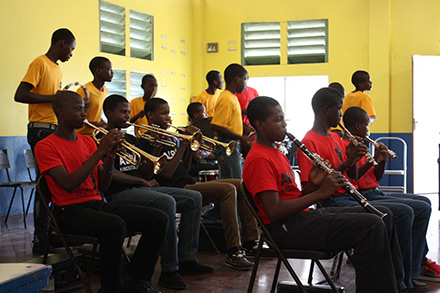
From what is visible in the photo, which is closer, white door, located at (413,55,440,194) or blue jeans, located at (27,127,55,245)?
blue jeans, located at (27,127,55,245)

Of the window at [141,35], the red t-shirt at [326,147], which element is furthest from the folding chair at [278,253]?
the window at [141,35]

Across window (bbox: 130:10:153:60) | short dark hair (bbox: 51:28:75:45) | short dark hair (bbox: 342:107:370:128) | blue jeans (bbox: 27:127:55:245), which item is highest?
window (bbox: 130:10:153:60)

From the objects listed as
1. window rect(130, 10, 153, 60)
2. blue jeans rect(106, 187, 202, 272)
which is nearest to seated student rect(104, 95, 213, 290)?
blue jeans rect(106, 187, 202, 272)

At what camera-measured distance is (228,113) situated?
14.8 ft

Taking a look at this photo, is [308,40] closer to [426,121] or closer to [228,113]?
[426,121]

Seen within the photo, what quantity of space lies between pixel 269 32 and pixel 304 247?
23.4ft

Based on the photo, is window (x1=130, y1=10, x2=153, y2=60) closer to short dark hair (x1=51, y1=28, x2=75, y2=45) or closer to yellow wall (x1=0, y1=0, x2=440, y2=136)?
yellow wall (x1=0, y1=0, x2=440, y2=136)

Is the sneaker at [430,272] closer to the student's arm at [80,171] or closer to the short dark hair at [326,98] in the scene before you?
the short dark hair at [326,98]

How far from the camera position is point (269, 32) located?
29.5 ft

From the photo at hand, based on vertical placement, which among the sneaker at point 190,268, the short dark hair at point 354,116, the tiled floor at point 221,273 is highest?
the short dark hair at point 354,116

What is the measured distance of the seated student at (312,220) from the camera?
2.23 metres

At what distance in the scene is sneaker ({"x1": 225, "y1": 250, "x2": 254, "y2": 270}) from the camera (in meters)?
3.62

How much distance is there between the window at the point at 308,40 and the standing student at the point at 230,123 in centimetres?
444

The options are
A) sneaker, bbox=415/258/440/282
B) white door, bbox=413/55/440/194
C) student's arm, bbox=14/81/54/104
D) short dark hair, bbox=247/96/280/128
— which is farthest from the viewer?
white door, bbox=413/55/440/194
